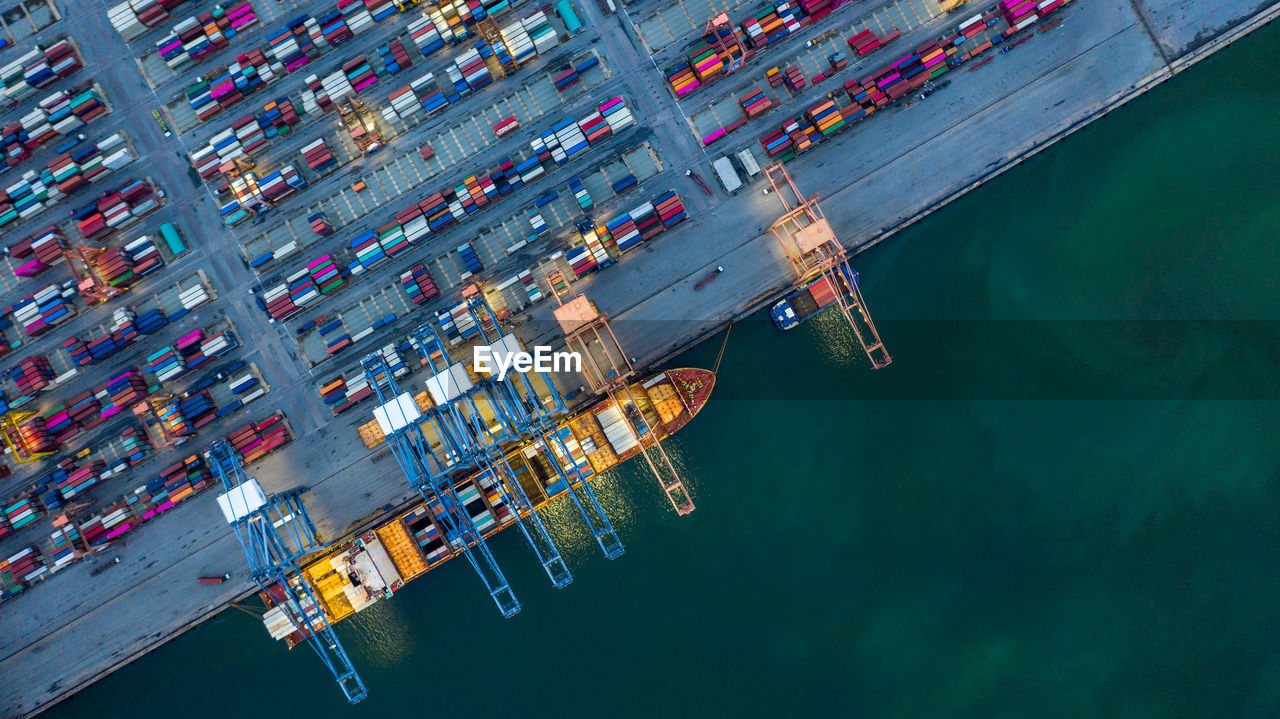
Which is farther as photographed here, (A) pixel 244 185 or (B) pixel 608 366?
(B) pixel 608 366

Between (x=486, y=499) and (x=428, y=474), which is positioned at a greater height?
(x=428, y=474)

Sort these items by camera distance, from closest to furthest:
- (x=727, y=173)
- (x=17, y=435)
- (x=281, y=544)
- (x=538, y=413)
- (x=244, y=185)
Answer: (x=538, y=413)
(x=281, y=544)
(x=17, y=435)
(x=244, y=185)
(x=727, y=173)

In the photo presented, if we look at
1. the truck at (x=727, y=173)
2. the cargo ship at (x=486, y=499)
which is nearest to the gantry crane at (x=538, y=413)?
the cargo ship at (x=486, y=499)

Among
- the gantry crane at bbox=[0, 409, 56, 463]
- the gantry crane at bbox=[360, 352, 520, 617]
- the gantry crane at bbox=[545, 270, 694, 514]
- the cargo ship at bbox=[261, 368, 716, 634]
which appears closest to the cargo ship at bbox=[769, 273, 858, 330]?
the cargo ship at bbox=[261, 368, 716, 634]

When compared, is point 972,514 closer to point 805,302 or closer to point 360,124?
point 805,302

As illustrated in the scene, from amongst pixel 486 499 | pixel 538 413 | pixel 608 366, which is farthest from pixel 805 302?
pixel 486 499

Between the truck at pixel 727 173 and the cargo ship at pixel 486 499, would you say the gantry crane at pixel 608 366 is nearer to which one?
the cargo ship at pixel 486 499

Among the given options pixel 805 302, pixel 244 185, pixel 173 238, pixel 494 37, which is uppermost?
pixel 494 37
